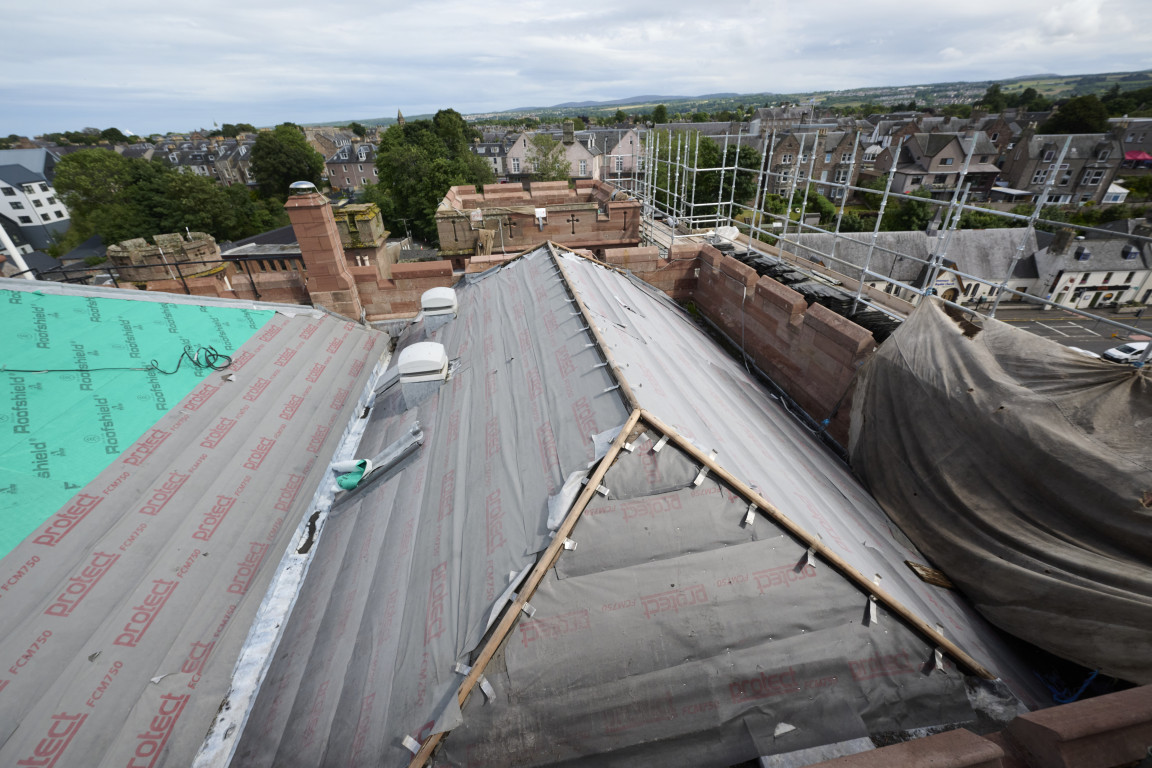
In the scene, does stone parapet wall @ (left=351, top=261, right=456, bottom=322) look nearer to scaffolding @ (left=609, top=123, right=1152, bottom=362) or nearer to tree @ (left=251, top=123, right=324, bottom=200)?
scaffolding @ (left=609, top=123, right=1152, bottom=362)

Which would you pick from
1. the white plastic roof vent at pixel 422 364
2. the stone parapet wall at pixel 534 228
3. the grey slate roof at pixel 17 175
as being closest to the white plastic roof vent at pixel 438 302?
the white plastic roof vent at pixel 422 364

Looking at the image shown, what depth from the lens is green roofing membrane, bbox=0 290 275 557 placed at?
529 centimetres

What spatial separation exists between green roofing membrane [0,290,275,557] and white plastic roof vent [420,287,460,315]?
3421 millimetres

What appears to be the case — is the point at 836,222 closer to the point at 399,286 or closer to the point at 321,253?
the point at 399,286

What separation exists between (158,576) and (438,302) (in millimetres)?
6793

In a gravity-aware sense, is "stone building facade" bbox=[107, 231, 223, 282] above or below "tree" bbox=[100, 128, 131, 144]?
below

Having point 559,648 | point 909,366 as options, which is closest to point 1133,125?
point 909,366

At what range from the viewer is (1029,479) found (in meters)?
5.00

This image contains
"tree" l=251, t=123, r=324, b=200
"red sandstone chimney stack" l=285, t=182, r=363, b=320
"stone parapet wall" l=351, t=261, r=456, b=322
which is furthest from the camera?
"tree" l=251, t=123, r=324, b=200

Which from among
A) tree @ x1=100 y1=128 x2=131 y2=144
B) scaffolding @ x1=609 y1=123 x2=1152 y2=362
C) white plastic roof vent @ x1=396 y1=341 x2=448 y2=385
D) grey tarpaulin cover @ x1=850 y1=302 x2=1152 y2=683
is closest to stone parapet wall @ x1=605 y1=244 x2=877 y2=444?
scaffolding @ x1=609 y1=123 x2=1152 y2=362

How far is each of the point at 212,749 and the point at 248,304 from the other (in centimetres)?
814

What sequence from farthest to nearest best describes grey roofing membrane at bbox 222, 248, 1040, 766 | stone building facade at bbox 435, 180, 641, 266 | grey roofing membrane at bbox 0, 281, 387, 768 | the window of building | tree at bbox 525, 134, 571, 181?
the window of building < tree at bbox 525, 134, 571, 181 < stone building facade at bbox 435, 180, 641, 266 < grey roofing membrane at bbox 0, 281, 387, 768 < grey roofing membrane at bbox 222, 248, 1040, 766

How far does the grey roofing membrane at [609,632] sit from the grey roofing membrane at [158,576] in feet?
2.20

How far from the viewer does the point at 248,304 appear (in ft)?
31.1
